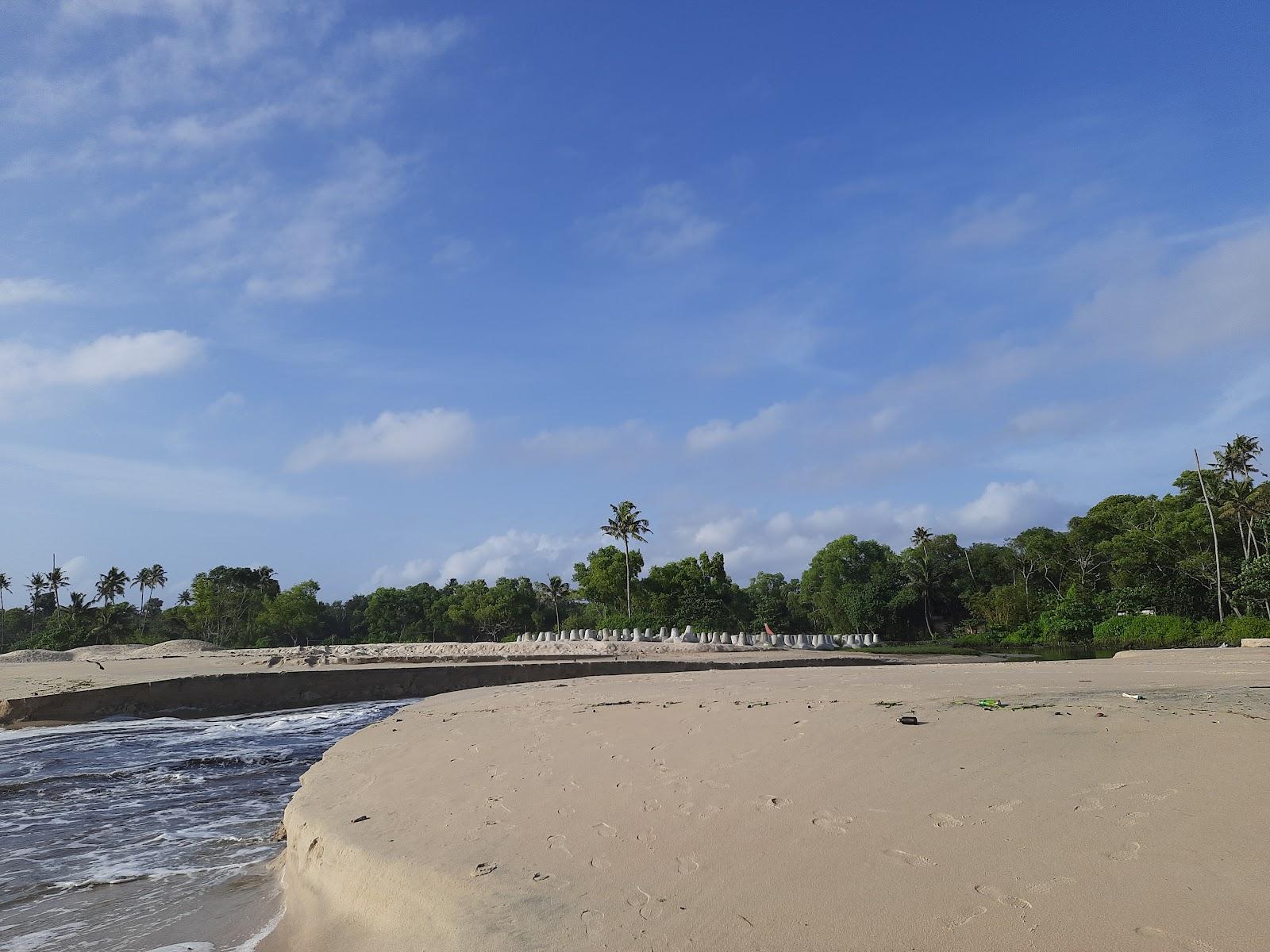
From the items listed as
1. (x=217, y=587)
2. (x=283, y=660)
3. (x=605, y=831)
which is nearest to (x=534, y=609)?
(x=217, y=587)

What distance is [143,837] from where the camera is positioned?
24.8 ft

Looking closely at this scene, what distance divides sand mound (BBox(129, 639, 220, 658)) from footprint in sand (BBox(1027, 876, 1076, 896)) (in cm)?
4360

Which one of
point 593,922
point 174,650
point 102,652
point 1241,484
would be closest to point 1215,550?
point 1241,484

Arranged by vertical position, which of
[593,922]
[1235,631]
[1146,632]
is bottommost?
[1146,632]

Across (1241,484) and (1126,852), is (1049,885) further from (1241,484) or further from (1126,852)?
(1241,484)

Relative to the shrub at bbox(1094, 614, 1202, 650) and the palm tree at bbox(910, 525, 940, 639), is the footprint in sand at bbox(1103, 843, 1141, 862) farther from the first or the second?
the palm tree at bbox(910, 525, 940, 639)

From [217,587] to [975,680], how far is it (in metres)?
73.4

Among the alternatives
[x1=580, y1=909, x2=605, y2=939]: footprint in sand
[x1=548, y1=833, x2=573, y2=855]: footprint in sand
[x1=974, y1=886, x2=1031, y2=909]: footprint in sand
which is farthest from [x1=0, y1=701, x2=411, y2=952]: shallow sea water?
[x1=974, y1=886, x2=1031, y2=909]: footprint in sand

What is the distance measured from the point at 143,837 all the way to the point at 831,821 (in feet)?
23.0

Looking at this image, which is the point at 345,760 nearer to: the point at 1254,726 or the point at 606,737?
the point at 606,737

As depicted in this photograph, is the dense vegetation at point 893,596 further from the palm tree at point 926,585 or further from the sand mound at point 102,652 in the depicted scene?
the sand mound at point 102,652

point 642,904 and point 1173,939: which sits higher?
point 1173,939

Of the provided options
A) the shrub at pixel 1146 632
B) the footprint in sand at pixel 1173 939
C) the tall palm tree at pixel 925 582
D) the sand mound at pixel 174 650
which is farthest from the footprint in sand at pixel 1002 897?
the tall palm tree at pixel 925 582

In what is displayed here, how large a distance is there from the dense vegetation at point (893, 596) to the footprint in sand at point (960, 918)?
4104cm
